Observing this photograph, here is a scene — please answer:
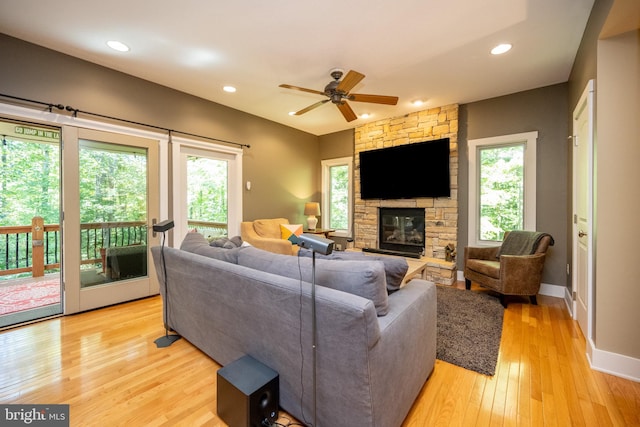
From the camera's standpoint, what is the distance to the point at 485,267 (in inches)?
131

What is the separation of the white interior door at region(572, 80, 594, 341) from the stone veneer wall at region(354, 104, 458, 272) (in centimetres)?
146

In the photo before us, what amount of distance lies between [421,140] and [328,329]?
406 centimetres

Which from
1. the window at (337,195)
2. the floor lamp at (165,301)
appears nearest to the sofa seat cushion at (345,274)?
the floor lamp at (165,301)

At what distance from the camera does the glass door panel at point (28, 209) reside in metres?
4.16

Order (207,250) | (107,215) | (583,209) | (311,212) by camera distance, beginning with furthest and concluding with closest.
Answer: (311,212) → (107,215) → (583,209) → (207,250)

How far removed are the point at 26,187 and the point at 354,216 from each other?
5.62m

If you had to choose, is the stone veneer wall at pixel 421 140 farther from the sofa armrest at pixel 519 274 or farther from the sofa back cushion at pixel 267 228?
the sofa back cushion at pixel 267 228

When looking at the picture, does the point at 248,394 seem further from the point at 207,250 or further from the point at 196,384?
the point at 207,250

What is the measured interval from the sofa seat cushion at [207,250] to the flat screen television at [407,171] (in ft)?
11.1

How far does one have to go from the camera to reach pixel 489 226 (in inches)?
160

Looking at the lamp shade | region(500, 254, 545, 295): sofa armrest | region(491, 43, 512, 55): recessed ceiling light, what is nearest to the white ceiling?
region(491, 43, 512, 55): recessed ceiling light

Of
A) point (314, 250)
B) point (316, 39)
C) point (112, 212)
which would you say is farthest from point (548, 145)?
point (112, 212)

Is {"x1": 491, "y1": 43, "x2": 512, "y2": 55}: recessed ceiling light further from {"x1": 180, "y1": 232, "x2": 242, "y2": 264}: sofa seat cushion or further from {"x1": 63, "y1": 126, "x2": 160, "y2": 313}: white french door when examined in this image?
{"x1": 63, "y1": 126, "x2": 160, "y2": 313}: white french door

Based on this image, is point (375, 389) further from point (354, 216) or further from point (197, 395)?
point (354, 216)
